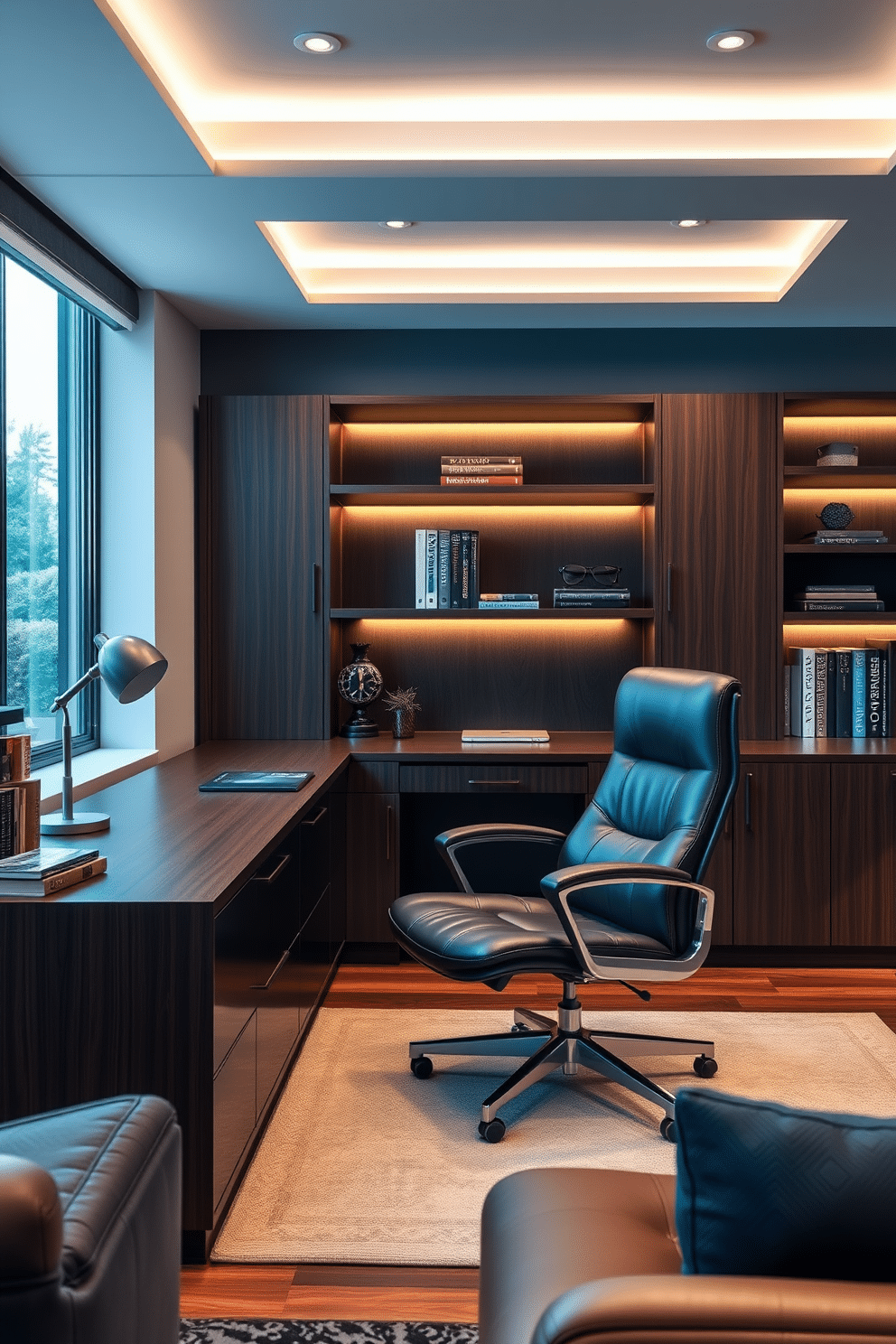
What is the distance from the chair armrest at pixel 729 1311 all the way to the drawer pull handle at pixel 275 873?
180 centimetres

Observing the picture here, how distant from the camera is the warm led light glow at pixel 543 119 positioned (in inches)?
113

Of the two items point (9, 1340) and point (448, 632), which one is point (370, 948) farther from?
point (9, 1340)

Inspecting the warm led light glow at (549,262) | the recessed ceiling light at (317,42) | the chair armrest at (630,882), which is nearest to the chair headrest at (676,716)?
the chair armrest at (630,882)

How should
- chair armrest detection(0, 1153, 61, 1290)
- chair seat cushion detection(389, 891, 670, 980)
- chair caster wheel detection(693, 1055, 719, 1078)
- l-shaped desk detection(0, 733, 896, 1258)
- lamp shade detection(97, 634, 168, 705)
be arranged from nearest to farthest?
chair armrest detection(0, 1153, 61, 1290)
l-shaped desk detection(0, 733, 896, 1258)
lamp shade detection(97, 634, 168, 705)
chair seat cushion detection(389, 891, 670, 980)
chair caster wheel detection(693, 1055, 719, 1078)

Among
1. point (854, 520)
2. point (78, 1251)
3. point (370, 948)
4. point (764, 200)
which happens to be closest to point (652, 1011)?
point (370, 948)

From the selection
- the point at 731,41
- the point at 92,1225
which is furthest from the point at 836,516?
the point at 92,1225

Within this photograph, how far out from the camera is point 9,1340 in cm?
111

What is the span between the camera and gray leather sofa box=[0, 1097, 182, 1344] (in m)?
1.11

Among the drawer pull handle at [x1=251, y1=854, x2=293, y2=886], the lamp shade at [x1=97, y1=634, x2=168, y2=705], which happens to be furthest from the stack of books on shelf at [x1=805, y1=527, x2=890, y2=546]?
the lamp shade at [x1=97, y1=634, x2=168, y2=705]

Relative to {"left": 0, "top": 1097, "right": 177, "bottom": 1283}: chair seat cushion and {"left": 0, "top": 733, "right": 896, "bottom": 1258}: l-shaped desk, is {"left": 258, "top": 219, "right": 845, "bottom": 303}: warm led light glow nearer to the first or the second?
{"left": 0, "top": 733, "right": 896, "bottom": 1258}: l-shaped desk

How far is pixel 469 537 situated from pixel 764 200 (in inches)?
68.7

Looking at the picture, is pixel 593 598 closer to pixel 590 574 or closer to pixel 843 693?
pixel 590 574

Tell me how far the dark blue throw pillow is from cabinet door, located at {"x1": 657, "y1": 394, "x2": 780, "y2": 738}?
3556 millimetres

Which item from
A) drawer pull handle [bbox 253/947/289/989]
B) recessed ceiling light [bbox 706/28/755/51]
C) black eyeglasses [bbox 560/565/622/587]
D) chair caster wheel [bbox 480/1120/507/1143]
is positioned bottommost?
chair caster wheel [bbox 480/1120/507/1143]
